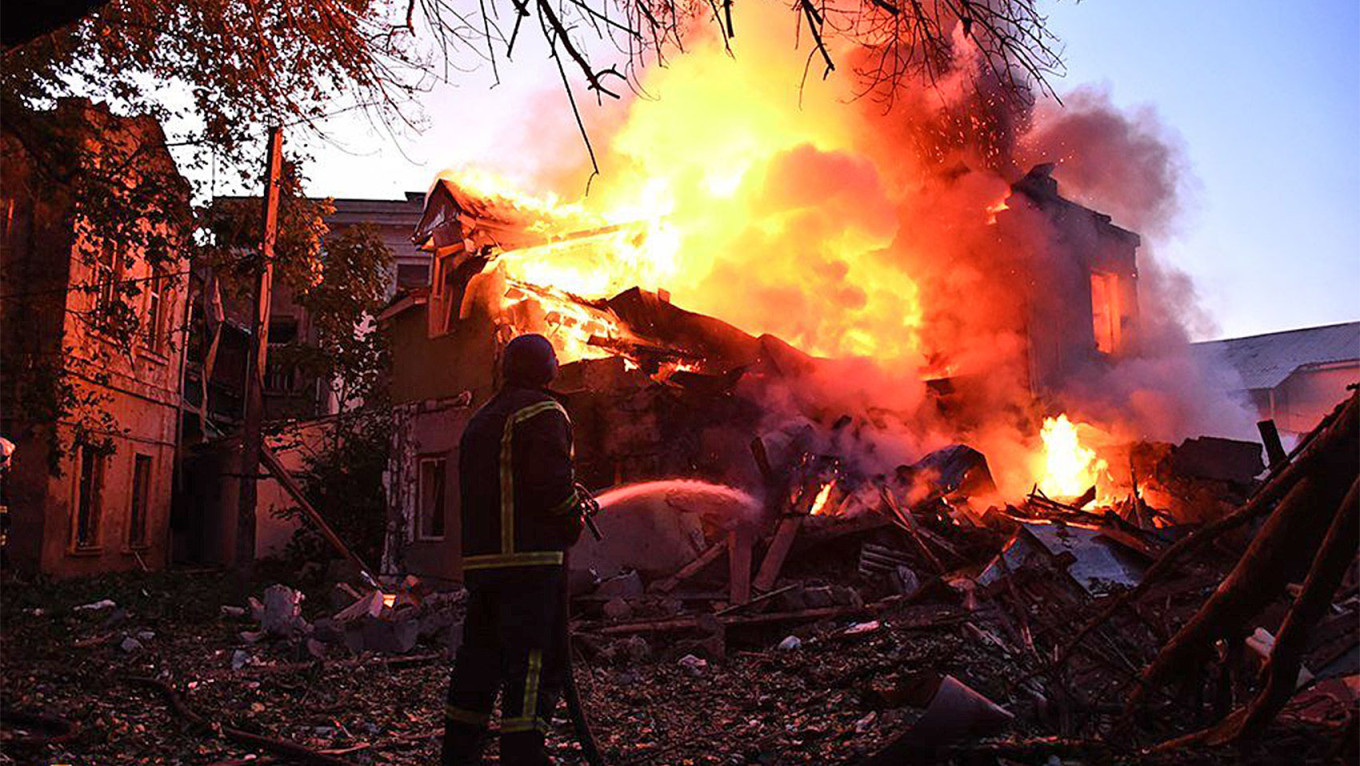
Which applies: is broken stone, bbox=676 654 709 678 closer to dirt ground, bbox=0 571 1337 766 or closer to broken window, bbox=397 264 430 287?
dirt ground, bbox=0 571 1337 766

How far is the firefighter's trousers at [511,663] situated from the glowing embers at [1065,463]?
12614 mm

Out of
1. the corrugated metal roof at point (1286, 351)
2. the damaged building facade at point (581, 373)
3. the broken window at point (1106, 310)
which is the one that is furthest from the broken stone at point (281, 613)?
the corrugated metal roof at point (1286, 351)

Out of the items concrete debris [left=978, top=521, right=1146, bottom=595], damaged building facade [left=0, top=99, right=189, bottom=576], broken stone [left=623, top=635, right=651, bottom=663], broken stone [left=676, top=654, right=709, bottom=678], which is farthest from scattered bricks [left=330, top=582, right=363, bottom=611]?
concrete debris [left=978, top=521, right=1146, bottom=595]

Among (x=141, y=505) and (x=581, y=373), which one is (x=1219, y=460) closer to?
(x=581, y=373)

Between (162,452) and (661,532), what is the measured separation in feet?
47.5

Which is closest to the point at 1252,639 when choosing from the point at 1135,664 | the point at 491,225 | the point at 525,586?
the point at 1135,664

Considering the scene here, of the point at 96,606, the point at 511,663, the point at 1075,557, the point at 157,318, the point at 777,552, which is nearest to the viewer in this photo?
the point at 511,663

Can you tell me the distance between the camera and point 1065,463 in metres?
16.5

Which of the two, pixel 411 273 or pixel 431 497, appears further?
pixel 411 273

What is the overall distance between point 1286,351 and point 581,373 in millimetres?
30966

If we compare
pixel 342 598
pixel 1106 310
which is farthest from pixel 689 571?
pixel 1106 310

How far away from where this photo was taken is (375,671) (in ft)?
27.2

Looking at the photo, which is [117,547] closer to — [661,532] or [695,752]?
[661,532]

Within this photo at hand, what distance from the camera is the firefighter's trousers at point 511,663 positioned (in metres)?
4.21
